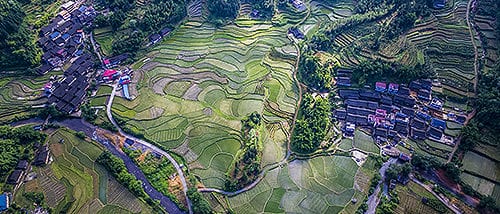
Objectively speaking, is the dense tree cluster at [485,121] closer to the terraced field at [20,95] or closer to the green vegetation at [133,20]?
the green vegetation at [133,20]

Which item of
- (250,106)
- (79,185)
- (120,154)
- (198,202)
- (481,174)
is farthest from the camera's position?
(250,106)

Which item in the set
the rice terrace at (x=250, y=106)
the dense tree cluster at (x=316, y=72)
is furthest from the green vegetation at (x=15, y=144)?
the dense tree cluster at (x=316, y=72)

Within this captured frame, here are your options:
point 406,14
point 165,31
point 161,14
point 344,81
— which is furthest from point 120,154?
point 406,14

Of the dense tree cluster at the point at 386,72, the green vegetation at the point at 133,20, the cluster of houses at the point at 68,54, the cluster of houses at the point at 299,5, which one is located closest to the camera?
the dense tree cluster at the point at 386,72

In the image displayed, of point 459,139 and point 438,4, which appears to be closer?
point 459,139

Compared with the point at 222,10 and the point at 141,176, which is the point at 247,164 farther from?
the point at 222,10

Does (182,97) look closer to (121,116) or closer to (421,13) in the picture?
(121,116)
